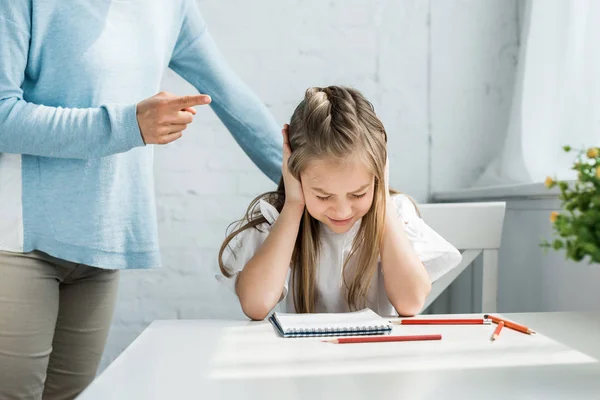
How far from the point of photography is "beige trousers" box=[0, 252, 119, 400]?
107cm

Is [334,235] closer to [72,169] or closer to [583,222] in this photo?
[72,169]

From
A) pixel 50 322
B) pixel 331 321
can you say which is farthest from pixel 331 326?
pixel 50 322

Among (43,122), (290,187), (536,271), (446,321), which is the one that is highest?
(43,122)

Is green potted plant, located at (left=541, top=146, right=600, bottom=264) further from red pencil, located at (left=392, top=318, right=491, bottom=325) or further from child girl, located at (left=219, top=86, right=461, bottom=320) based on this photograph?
child girl, located at (left=219, top=86, right=461, bottom=320)

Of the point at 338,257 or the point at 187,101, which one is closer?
the point at 187,101

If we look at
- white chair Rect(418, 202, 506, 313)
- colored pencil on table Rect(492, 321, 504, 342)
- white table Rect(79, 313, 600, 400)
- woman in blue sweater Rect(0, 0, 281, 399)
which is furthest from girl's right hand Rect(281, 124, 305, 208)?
white chair Rect(418, 202, 506, 313)

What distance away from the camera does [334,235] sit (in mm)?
1310

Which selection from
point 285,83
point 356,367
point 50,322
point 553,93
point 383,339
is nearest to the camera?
point 356,367

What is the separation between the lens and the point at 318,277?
4.23 feet

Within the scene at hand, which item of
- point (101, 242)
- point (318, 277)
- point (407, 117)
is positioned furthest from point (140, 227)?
point (407, 117)

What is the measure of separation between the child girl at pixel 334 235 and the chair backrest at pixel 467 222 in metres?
0.38

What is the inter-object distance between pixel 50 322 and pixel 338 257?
528 millimetres

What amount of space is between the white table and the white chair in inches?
28.4

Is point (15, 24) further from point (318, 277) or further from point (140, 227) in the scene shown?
point (318, 277)
